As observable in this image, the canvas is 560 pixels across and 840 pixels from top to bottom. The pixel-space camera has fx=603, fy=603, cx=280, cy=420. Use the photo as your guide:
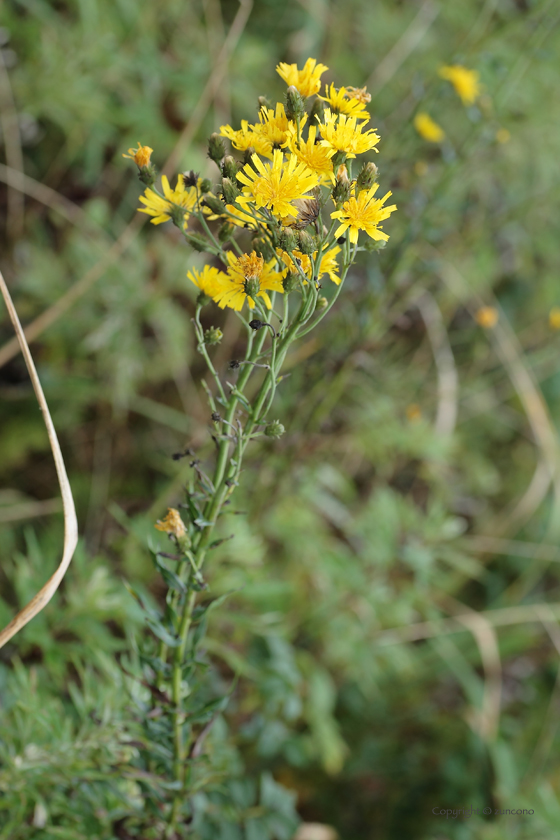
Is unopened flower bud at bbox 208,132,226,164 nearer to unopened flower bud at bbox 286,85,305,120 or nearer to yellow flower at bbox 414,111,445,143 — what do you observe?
unopened flower bud at bbox 286,85,305,120

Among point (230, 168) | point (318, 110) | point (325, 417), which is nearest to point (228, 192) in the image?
point (230, 168)

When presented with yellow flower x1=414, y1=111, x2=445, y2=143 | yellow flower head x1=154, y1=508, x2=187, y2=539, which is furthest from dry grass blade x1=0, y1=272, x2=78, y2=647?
yellow flower x1=414, y1=111, x2=445, y2=143

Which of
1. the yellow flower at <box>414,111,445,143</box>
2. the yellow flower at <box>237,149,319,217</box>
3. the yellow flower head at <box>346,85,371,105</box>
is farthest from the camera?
the yellow flower at <box>414,111,445,143</box>

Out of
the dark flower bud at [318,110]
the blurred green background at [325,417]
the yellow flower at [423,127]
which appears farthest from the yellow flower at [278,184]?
the yellow flower at [423,127]

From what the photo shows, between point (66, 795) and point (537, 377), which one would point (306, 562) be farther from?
point (537, 377)

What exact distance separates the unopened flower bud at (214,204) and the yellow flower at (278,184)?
0.06 metres

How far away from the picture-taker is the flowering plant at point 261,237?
1.66 feet

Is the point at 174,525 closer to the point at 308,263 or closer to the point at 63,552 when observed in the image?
the point at 63,552

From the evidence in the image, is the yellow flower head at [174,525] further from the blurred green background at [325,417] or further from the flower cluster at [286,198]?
the blurred green background at [325,417]

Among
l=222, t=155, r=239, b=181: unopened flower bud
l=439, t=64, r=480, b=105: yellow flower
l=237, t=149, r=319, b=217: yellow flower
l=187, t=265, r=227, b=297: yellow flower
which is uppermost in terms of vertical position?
l=439, t=64, r=480, b=105: yellow flower

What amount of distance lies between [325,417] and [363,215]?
30.8 inches

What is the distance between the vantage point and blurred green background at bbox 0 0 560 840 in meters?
1.21

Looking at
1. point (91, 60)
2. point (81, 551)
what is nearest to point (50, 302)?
point (91, 60)

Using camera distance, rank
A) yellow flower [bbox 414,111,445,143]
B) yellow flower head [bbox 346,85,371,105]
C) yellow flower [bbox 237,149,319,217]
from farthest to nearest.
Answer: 1. yellow flower [bbox 414,111,445,143]
2. yellow flower head [bbox 346,85,371,105]
3. yellow flower [bbox 237,149,319,217]
